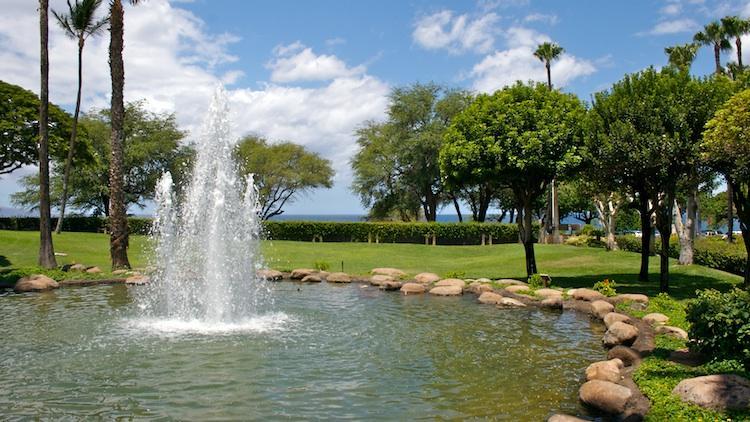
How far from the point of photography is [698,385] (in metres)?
8.52

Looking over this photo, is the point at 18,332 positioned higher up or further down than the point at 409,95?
further down

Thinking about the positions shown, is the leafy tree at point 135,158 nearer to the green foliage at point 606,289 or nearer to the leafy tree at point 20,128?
the leafy tree at point 20,128

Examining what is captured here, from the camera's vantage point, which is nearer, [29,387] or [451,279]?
[29,387]

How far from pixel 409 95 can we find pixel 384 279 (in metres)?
Answer: 34.7

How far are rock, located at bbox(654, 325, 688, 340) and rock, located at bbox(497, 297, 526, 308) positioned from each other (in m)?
5.60

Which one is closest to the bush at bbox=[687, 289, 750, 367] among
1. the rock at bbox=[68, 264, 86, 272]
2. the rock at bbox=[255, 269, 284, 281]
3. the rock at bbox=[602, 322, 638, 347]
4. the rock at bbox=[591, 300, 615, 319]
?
the rock at bbox=[602, 322, 638, 347]

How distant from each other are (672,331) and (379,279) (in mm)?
12586

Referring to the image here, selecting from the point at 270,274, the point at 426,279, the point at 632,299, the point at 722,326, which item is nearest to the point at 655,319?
the point at 632,299

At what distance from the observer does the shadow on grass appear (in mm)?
20656

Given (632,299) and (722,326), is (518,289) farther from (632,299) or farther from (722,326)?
(722,326)

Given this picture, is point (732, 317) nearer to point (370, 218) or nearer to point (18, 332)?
point (18, 332)

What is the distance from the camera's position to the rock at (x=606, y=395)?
28.5 feet

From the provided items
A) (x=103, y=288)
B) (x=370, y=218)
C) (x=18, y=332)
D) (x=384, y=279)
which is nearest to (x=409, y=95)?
(x=370, y=218)

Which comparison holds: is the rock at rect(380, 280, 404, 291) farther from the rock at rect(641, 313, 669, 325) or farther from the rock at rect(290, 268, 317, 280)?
the rock at rect(641, 313, 669, 325)
